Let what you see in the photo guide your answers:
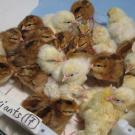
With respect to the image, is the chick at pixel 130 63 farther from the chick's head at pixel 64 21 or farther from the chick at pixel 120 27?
the chick's head at pixel 64 21

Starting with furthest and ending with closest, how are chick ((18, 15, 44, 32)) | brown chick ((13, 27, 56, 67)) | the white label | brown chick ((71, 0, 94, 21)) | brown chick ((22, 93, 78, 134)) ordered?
brown chick ((71, 0, 94, 21)) < chick ((18, 15, 44, 32)) < brown chick ((13, 27, 56, 67)) < brown chick ((22, 93, 78, 134)) < the white label

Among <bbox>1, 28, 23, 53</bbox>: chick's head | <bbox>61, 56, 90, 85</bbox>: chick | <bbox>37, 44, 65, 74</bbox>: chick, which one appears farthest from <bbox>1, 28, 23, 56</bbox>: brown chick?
<bbox>61, 56, 90, 85</bbox>: chick

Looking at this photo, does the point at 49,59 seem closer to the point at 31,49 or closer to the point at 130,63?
the point at 31,49

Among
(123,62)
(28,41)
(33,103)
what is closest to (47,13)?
(28,41)

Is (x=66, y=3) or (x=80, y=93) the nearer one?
(x=80, y=93)

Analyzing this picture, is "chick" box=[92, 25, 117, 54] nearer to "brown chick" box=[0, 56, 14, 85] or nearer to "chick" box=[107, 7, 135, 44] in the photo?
A: "chick" box=[107, 7, 135, 44]

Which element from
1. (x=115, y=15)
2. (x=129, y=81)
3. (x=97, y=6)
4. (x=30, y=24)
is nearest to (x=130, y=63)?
(x=129, y=81)

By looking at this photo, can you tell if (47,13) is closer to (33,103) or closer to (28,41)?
(28,41)
